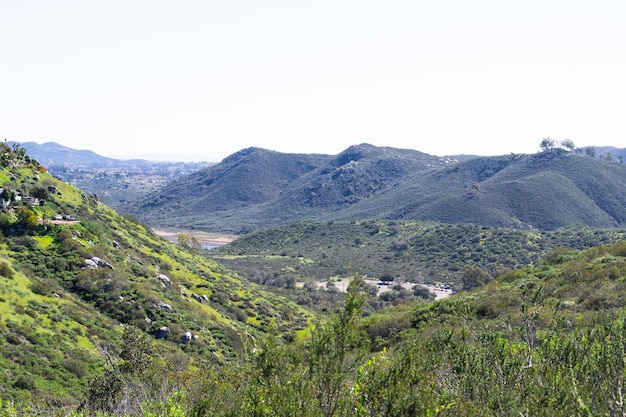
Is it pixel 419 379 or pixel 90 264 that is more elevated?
pixel 419 379

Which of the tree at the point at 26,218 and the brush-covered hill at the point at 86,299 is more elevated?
the tree at the point at 26,218

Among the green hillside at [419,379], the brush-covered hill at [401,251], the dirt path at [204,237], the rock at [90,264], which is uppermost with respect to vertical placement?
the green hillside at [419,379]

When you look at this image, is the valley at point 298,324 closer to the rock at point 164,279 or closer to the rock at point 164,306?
the rock at point 164,306

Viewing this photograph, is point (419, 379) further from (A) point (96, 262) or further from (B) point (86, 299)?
(A) point (96, 262)

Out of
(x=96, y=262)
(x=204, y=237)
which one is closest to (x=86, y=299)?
(x=96, y=262)

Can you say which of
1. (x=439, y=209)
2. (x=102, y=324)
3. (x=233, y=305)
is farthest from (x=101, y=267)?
(x=439, y=209)

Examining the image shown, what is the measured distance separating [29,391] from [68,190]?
132 ft

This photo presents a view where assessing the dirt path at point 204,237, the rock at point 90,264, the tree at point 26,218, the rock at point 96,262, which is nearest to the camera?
the rock at point 90,264

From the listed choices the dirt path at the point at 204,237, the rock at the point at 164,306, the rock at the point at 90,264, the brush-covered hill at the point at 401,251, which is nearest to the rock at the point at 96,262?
the rock at the point at 90,264

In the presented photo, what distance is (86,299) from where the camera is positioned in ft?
107

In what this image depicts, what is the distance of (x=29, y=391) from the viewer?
18688 millimetres

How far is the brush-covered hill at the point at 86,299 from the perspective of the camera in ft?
72.8

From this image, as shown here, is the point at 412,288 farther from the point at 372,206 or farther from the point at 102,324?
the point at 372,206

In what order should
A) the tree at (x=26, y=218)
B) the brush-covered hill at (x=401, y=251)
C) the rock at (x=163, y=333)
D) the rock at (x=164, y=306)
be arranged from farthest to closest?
the brush-covered hill at (x=401, y=251) → the tree at (x=26, y=218) → the rock at (x=164, y=306) → the rock at (x=163, y=333)
